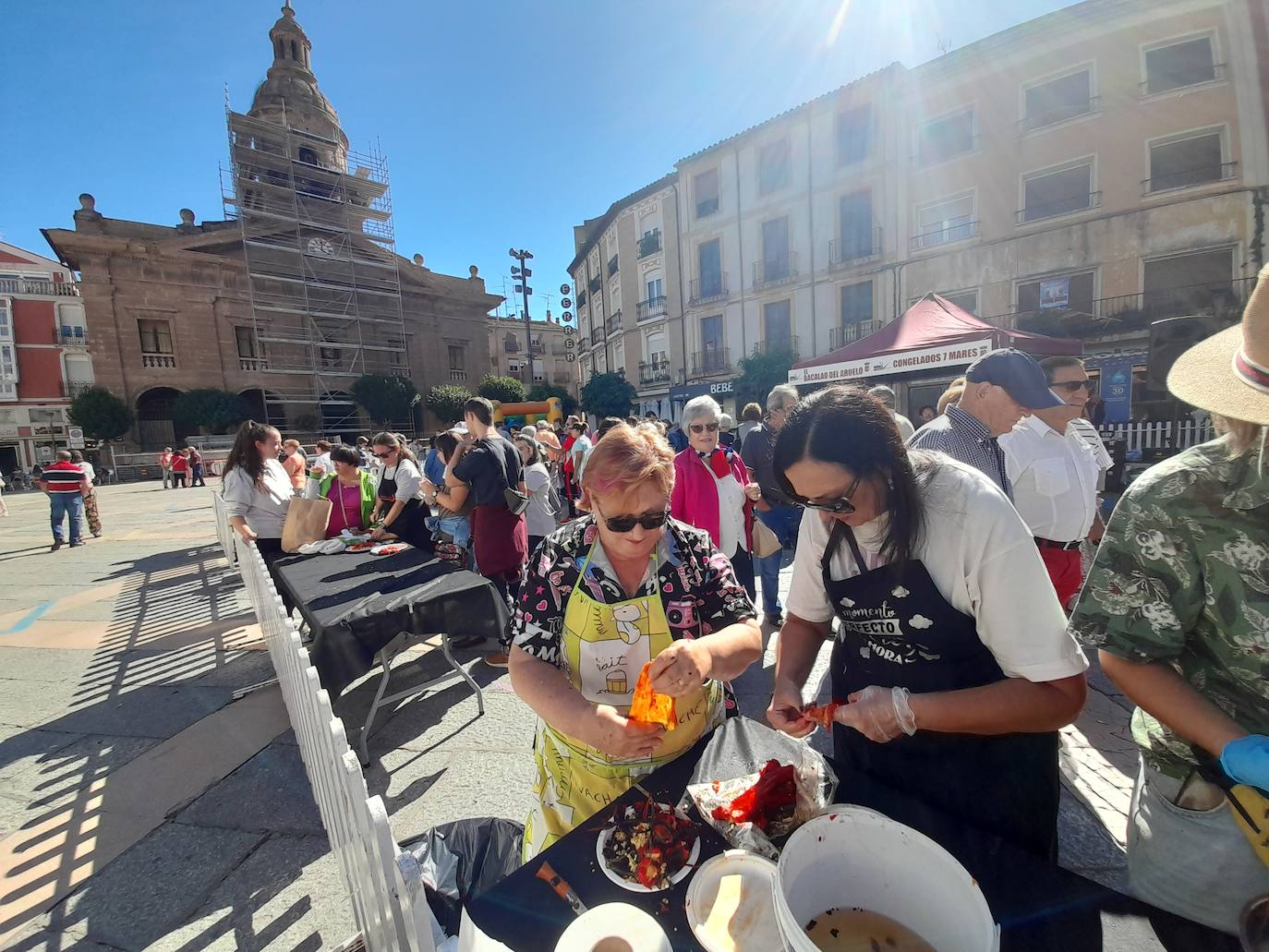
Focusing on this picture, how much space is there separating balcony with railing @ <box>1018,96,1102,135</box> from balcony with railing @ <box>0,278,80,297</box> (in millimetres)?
47526

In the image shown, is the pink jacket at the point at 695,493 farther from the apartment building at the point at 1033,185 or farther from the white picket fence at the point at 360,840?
the apartment building at the point at 1033,185

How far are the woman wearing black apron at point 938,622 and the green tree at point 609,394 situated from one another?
2501cm

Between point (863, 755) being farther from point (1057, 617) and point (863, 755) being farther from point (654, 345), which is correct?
point (654, 345)

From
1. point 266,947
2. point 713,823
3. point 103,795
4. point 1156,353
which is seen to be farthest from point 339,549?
point 1156,353

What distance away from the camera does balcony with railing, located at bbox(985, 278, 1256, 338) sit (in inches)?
571

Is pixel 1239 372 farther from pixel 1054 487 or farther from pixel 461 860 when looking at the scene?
pixel 461 860

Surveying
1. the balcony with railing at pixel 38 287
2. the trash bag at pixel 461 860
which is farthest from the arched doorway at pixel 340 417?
the trash bag at pixel 461 860

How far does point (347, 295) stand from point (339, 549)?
32.2m

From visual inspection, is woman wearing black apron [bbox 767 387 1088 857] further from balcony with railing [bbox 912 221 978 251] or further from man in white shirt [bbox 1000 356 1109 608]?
balcony with railing [bbox 912 221 978 251]

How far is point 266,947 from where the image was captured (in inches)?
73.8

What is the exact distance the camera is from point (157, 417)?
90.3ft

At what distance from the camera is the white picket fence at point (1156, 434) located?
26.9 ft

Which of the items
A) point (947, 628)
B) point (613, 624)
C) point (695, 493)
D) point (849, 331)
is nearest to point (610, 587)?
point (613, 624)

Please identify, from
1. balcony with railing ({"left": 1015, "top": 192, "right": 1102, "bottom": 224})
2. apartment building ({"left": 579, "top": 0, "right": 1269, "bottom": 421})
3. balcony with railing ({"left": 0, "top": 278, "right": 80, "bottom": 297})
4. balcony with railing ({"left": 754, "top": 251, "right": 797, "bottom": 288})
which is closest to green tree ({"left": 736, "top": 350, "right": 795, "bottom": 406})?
apartment building ({"left": 579, "top": 0, "right": 1269, "bottom": 421})
